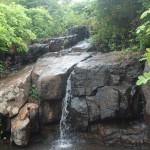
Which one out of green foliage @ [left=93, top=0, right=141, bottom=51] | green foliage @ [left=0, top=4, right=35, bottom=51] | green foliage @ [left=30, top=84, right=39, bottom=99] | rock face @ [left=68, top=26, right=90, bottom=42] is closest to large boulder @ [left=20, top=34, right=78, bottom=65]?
green foliage @ [left=0, top=4, right=35, bottom=51]

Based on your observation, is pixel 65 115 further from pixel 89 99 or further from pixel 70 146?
pixel 70 146

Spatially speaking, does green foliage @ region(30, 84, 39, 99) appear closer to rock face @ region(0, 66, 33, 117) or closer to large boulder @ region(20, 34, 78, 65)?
rock face @ region(0, 66, 33, 117)

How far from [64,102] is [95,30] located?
416cm

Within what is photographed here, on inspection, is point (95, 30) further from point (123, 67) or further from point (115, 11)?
point (123, 67)

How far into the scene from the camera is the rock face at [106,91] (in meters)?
9.08

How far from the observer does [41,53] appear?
14172 millimetres

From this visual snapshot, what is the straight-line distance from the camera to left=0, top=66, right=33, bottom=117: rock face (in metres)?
9.73

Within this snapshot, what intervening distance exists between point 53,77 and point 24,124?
76.5 inches

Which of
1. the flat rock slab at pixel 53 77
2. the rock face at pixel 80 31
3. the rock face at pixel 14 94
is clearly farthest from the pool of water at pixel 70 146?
the rock face at pixel 80 31

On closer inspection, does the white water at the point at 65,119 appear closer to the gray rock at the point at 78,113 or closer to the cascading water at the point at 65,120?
the cascading water at the point at 65,120

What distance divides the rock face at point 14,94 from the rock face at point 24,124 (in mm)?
262

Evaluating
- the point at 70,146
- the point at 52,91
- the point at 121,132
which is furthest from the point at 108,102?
the point at 52,91

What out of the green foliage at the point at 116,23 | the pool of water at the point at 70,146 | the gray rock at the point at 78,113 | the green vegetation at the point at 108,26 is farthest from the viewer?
the green foliage at the point at 116,23

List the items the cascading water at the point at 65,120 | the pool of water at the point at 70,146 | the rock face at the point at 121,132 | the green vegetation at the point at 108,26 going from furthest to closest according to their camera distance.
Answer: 1. the green vegetation at the point at 108,26
2. the cascading water at the point at 65,120
3. the rock face at the point at 121,132
4. the pool of water at the point at 70,146
